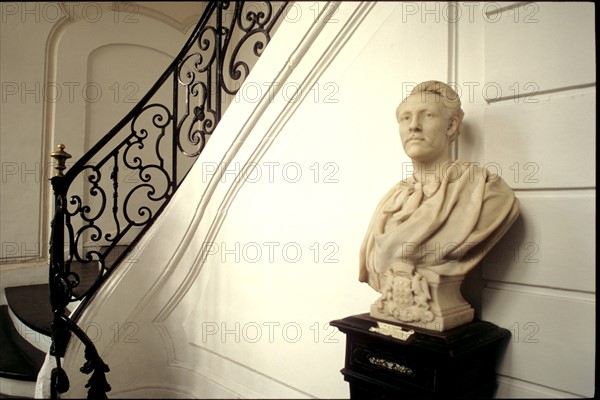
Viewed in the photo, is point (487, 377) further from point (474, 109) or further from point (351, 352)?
point (474, 109)

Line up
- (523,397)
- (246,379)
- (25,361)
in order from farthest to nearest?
(25,361), (246,379), (523,397)

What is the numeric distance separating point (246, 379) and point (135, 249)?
4.08 feet

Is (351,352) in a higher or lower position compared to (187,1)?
lower

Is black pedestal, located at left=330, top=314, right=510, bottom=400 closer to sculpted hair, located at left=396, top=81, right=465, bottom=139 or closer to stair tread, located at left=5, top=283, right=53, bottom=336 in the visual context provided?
sculpted hair, located at left=396, top=81, right=465, bottom=139

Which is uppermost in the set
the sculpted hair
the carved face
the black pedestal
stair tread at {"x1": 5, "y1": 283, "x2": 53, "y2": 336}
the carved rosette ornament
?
the sculpted hair

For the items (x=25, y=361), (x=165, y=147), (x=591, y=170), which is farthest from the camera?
(x=165, y=147)

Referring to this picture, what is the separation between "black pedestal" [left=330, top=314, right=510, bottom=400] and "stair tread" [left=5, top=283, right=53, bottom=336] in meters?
2.39

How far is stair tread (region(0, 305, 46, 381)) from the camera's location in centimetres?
289

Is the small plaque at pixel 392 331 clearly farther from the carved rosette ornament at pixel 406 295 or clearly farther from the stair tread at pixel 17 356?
the stair tread at pixel 17 356

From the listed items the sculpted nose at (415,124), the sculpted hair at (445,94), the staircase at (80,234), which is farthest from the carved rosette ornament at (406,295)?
the staircase at (80,234)

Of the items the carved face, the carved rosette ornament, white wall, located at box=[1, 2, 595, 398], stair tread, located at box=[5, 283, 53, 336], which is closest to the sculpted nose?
the carved face

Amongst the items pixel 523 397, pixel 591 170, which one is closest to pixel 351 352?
pixel 523 397

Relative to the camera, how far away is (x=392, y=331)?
1.69 metres

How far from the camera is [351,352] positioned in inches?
73.4
